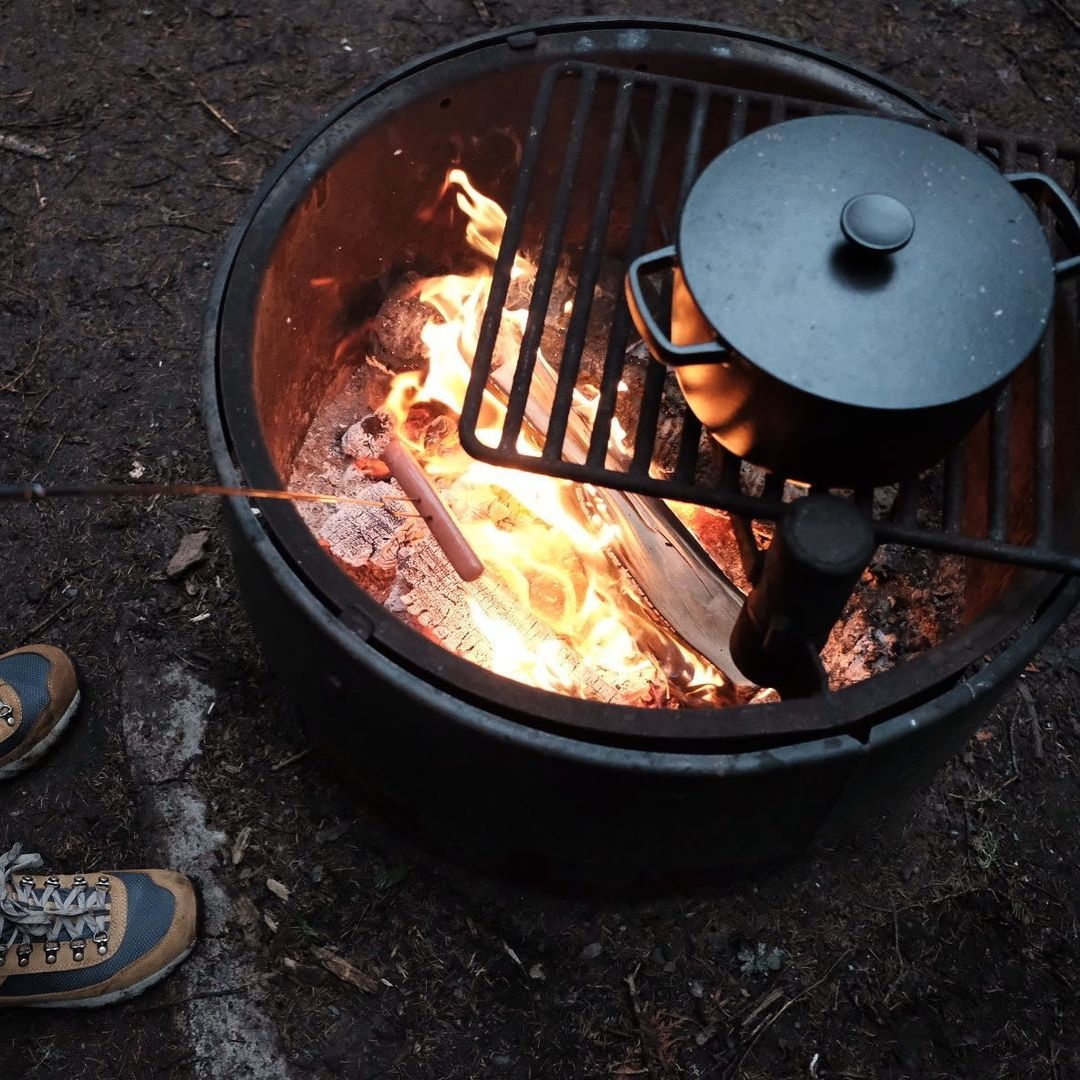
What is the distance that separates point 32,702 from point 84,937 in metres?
0.53

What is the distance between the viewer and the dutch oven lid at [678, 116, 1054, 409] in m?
1.30

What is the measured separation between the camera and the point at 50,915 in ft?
6.71

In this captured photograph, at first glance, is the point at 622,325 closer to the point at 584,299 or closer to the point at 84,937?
the point at 584,299

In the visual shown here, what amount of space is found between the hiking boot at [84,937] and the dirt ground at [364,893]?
7cm

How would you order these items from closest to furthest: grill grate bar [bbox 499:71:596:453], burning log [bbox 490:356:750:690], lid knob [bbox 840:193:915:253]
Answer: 1. lid knob [bbox 840:193:915:253]
2. grill grate bar [bbox 499:71:596:453]
3. burning log [bbox 490:356:750:690]

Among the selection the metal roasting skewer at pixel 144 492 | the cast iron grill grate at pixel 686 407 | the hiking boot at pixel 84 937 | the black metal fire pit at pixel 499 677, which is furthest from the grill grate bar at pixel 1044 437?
the hiking boot at pixel 84 937

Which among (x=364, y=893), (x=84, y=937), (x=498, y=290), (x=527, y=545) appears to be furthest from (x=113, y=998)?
(x=498, y=290)

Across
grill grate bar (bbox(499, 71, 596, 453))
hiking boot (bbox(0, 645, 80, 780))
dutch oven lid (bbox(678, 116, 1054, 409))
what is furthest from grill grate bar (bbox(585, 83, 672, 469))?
hiking boot (bbox(0, 645, 80, 780))

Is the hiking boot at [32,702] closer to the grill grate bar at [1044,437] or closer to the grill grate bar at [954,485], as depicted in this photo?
the grill grate bar at [954,485]

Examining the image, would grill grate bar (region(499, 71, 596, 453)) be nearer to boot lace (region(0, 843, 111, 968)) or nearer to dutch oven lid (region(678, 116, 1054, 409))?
dutch oven lid (region(678, 116, 1054, 409))

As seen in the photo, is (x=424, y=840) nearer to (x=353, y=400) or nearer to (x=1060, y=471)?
(x=353, y=400)

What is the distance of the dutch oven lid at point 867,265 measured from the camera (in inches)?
51.3

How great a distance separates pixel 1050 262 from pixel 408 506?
1401mm

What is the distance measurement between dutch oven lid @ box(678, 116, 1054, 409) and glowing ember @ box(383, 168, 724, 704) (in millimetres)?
939
